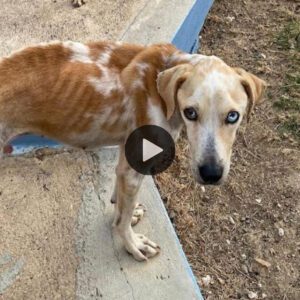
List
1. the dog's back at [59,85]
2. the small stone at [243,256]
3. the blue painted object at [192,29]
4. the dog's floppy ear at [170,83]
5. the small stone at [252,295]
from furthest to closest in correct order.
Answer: the blue painted object at [192,29] → the small stone at [243,256] → the small stone at [252,295] → the dog's back at [59,85] → the dog's floppy ear at [170,83]

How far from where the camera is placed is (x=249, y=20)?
6.92 m

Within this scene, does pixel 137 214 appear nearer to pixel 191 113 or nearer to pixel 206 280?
pixel 206 280

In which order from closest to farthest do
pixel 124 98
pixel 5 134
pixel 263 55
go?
pixel 5 134 → pixel 124 98 → pixel 263 55

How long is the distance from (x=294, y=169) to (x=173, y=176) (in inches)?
47.1

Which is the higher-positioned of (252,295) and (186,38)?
(186,38)

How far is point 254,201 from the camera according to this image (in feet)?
16.4

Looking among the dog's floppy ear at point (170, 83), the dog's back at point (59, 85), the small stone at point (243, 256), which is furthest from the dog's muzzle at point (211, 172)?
the small stone at point (243, 256)

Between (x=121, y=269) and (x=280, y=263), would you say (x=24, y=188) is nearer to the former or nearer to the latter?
(x=121, y=269)

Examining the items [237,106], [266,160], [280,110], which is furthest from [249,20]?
[237,106]

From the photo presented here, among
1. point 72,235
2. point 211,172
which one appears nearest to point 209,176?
point 211,172

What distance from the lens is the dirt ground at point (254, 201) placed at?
14.6ft

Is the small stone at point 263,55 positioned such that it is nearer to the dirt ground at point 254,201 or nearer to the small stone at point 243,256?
the dirt ground at point 254,201

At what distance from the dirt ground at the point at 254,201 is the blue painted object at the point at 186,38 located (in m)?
0.39

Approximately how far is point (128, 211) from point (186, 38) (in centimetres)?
248
